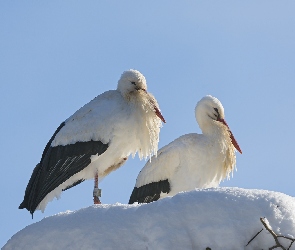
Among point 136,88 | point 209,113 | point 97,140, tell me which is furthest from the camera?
point 209,113

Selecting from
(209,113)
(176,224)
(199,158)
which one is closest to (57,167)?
(199,158)

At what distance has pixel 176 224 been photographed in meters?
3.14

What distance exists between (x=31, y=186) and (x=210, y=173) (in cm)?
231

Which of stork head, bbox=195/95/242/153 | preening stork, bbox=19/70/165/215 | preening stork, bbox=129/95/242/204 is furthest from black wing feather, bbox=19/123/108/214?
stork head, bbox=195/95/242/153

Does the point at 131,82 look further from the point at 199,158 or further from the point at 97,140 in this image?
the point at 199,158

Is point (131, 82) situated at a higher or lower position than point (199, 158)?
higher

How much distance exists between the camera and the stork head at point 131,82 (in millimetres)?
8844

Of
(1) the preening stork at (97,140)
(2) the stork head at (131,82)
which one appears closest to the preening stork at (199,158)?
(1) the preening stork at (97,140)

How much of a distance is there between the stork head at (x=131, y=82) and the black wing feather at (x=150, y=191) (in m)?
1.48

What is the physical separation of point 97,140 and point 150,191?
6.02 feet

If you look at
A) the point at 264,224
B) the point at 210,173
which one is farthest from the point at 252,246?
the point at 210,173

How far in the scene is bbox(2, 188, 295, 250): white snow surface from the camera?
3.08 meters

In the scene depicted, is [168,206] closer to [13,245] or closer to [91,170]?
[13,245]

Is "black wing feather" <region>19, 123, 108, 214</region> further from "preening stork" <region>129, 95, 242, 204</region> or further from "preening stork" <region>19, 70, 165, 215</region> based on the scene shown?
"preening stork" <region>129, 95, 242, 204</region>
